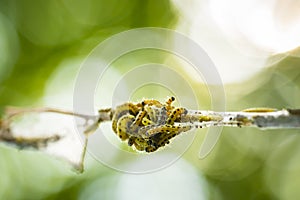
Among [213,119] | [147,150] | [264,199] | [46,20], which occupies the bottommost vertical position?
[147,150]

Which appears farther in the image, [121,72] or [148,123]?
[121,72]

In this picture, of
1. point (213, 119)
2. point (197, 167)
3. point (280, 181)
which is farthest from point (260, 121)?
point (280, 181)

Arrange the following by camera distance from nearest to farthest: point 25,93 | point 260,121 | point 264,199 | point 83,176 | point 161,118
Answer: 1. point 260,121
2. point 161,118
3. point 25,93
4. point 83,176
5. point 264,199

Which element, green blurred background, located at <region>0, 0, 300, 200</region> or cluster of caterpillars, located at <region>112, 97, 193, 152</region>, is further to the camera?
green blurred background, located at <region>0, 0, 300, 200</region>

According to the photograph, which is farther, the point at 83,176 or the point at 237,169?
the point at 237,169

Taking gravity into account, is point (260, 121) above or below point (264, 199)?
below

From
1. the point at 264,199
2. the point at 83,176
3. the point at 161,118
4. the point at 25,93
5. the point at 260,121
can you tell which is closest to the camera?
the point at 260,121

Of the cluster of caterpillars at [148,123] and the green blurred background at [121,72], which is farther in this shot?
the green blurred background at [121,72]

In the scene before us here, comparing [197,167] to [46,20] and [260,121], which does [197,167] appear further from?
[260,121]
